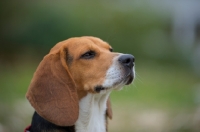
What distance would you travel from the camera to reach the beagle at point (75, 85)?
4250 mm

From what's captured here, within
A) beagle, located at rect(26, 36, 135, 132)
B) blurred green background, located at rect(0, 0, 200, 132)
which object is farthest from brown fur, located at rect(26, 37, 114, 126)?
blurred green background, located at rect(0, 0, 200, 132)

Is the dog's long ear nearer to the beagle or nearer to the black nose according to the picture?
the beagle

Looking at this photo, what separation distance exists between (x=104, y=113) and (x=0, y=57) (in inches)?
220

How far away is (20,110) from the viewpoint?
8.29 metres

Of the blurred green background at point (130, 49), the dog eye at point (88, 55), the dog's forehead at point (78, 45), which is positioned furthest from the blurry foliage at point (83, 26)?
the dog eye at point (88, 55)

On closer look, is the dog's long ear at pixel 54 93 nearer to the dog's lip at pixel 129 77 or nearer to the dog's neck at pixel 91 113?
the dog's neck at pixel 91 113

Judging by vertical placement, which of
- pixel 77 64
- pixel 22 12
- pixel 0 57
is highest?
pixel 77 64

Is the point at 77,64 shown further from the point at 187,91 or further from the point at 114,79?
the point at 187,91

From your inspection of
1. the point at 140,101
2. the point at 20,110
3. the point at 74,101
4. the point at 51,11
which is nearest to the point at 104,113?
the point at 74,101

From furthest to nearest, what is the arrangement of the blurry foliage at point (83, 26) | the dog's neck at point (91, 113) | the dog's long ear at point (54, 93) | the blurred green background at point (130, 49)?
the blurry foliage at point (83, 26) → the blurred green background at point (130, 49) → the dog's neck at point (91, 113) → the dog's long ear at point (54, 93)

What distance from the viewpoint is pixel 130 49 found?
1078 cm

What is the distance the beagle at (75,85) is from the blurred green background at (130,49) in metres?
3.25

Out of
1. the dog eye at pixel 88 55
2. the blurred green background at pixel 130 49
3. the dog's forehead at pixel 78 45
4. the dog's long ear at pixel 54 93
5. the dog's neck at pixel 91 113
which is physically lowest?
the blurred green background at pixel 130 49

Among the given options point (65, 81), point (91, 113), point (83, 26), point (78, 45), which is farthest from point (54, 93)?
point (83, 26)
